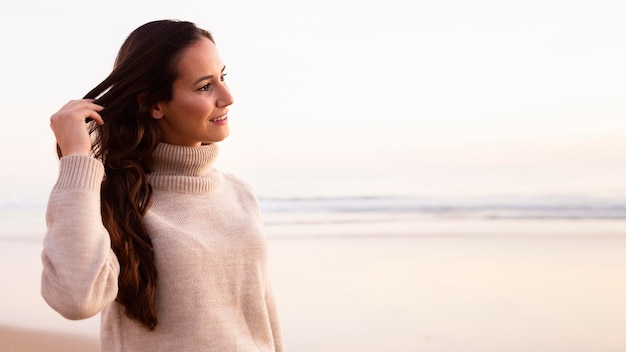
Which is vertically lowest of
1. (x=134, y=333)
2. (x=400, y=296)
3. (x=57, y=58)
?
(x=134, y=333)

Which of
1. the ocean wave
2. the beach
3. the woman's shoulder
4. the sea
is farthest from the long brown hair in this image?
the ocean wave

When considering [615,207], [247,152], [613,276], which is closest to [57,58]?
[247,152]

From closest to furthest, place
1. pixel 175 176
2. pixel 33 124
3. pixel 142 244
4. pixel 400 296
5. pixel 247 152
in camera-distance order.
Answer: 1. pixel 142 244
2. pixel 175 176
3. pixel 400 296
4. pixel 33 124
5. pixel 247 152

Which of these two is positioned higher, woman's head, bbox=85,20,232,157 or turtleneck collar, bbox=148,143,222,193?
woman's head, bbox=85,20,232,157

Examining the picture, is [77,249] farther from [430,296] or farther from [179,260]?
[430,296]

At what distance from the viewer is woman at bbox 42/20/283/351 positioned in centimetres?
199

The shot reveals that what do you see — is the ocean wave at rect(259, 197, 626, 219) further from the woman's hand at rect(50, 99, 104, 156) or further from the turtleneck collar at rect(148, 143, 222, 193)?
the woman's hand at rect(50, 99, 104, 156)

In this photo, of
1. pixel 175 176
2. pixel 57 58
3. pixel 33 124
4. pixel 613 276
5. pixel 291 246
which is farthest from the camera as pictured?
pixel 33 124

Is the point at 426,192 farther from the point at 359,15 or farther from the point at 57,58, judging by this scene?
the point at 57,58

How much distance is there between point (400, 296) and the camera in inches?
216

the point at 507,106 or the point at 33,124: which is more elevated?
the point at 507,106

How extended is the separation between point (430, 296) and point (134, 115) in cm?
361

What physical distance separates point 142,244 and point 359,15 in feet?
39.9

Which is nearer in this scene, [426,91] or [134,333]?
[134,333]
